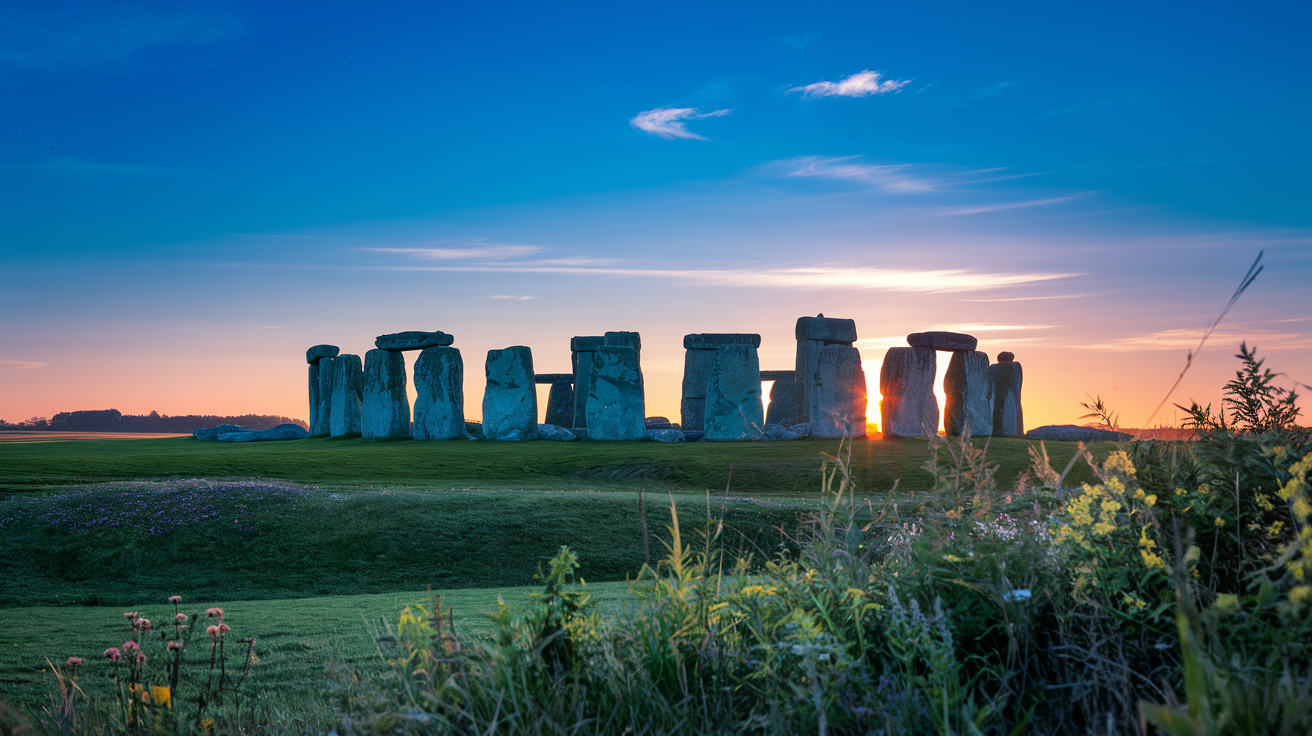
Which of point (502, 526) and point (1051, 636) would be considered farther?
point (502, 526)

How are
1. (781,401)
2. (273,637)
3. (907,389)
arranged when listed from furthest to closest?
(781,401) → (907,389) → (273,637)

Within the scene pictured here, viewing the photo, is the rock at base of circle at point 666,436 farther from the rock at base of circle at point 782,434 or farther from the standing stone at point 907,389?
the standing stone at point 907,389

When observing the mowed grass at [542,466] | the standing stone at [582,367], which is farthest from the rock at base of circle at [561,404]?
the mowed grass at [542,466]

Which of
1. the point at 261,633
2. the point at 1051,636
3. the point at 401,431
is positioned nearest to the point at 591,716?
the point at 1051,636

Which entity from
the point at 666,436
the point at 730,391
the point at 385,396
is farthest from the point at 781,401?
the point at 385,396

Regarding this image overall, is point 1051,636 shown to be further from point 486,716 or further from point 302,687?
point 302,687

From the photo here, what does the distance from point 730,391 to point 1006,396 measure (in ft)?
34.5

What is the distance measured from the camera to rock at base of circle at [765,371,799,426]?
3666 cm

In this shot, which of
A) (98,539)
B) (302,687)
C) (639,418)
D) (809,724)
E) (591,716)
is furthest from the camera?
(639,418)

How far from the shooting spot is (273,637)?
6832mm

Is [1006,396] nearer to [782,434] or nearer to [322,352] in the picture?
[782,434]

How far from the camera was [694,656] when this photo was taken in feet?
11.4

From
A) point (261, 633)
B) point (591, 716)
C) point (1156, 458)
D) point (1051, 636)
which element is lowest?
point (261, 633)

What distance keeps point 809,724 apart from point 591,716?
0.84 m
